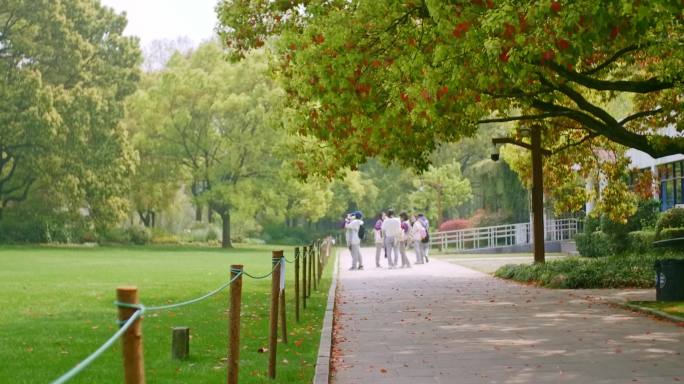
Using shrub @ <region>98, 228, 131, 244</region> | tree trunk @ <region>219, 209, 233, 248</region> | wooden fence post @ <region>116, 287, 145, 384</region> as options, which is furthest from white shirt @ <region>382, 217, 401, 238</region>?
shrub @ <region>98, 228, 131, 244</region>

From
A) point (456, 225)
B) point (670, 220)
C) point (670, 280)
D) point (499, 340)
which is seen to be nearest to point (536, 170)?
point (670, 220)

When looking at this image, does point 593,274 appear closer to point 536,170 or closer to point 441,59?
point 536,170

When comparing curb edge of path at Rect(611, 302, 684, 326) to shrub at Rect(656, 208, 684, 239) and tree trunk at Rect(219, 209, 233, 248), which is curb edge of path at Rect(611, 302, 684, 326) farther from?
tree trunk at Rect(219, 209, 233, 248)

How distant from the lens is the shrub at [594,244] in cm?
3294

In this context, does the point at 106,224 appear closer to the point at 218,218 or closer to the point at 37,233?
the point at 37,233

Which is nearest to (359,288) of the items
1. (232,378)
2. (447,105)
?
(447,105)

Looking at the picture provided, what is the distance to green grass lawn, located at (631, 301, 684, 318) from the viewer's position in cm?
1435

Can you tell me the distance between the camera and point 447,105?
13961 millimetres

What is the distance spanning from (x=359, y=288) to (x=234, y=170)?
39.1 metres

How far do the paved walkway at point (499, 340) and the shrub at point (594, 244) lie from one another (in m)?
14.4

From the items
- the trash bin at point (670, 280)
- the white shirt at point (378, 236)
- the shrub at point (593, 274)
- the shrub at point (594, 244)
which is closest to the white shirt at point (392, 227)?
the white shirt at point (378, 236)

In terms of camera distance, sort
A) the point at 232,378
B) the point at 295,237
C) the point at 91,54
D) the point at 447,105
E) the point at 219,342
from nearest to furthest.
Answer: the point at 232,378, the point at 219,342, the point at 447,105, the point at 91,54, the point at 295,237

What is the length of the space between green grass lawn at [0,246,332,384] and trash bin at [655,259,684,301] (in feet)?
18.6

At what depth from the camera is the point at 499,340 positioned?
11.8m
